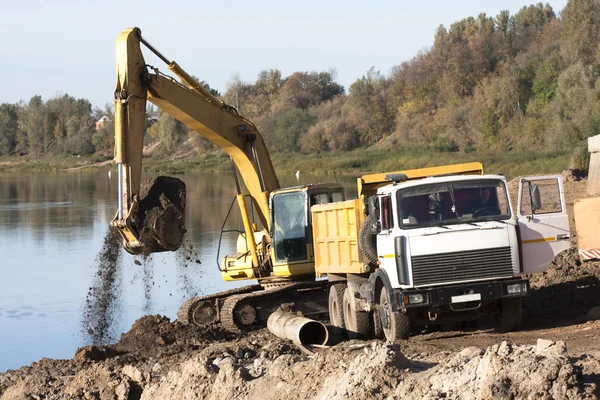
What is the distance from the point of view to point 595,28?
301 ft

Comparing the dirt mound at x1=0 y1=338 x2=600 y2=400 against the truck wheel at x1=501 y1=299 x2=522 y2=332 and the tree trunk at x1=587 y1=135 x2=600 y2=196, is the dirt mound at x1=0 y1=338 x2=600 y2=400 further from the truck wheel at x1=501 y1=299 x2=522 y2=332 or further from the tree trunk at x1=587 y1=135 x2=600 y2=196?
the tree trunk at x1=587 y1=135 x2=600 y2=196

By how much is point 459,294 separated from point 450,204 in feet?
Answer: 4.07

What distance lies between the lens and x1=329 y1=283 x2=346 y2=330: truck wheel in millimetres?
17125

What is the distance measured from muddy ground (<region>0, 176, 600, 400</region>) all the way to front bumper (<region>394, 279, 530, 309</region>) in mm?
572

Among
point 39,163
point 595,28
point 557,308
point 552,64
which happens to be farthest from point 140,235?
point 39,163

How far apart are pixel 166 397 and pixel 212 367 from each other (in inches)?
24.3

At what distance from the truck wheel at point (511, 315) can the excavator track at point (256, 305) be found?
15.2ft

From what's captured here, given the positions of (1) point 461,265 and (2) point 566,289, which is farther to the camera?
(2) point 566,289

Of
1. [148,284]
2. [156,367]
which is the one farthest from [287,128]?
[156,367]

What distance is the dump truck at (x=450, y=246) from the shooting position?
553 inches

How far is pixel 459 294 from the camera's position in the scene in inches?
555

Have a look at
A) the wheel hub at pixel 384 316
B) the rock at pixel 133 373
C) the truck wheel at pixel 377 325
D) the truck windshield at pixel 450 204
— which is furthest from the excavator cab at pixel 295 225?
the rock at pixel 133 373

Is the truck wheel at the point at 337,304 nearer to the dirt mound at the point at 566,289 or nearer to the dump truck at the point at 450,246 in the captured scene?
the dump truck at the point at 450,246

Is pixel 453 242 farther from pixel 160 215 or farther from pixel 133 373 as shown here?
pixel 160 215
